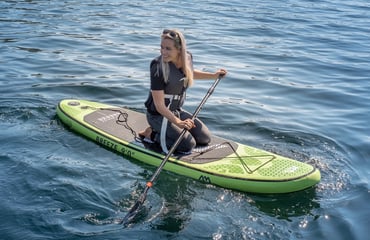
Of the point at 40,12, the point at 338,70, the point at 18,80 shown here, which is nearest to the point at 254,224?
the point at 18,80

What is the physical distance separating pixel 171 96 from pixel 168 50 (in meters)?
0.72

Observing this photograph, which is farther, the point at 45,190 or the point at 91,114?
the point at 91,114

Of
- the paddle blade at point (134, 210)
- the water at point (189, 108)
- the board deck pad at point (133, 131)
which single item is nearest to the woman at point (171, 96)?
the board deck pad at point (133, 131)

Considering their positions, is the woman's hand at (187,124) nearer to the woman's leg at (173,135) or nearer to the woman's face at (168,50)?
the woman's leg at (173,135)

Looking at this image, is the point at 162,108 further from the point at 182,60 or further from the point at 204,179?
the point at 204,179

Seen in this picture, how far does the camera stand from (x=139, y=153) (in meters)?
7.15

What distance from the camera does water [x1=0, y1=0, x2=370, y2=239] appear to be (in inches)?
226

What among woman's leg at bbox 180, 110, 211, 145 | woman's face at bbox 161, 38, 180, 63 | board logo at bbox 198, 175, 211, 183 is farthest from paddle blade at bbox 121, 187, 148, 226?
woman's face at bbox 161, 38, 180, 63

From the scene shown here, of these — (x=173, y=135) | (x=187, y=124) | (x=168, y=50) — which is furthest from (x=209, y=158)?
(x=168, y=50)

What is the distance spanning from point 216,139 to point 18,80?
186 inches

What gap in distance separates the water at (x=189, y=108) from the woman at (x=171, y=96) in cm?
53

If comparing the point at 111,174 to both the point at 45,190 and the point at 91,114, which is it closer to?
the point at 45,190

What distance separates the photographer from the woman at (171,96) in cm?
651

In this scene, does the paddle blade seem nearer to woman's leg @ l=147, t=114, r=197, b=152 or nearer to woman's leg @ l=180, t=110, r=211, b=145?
woman's leg @ l=147, t=114, r=197, b=152
